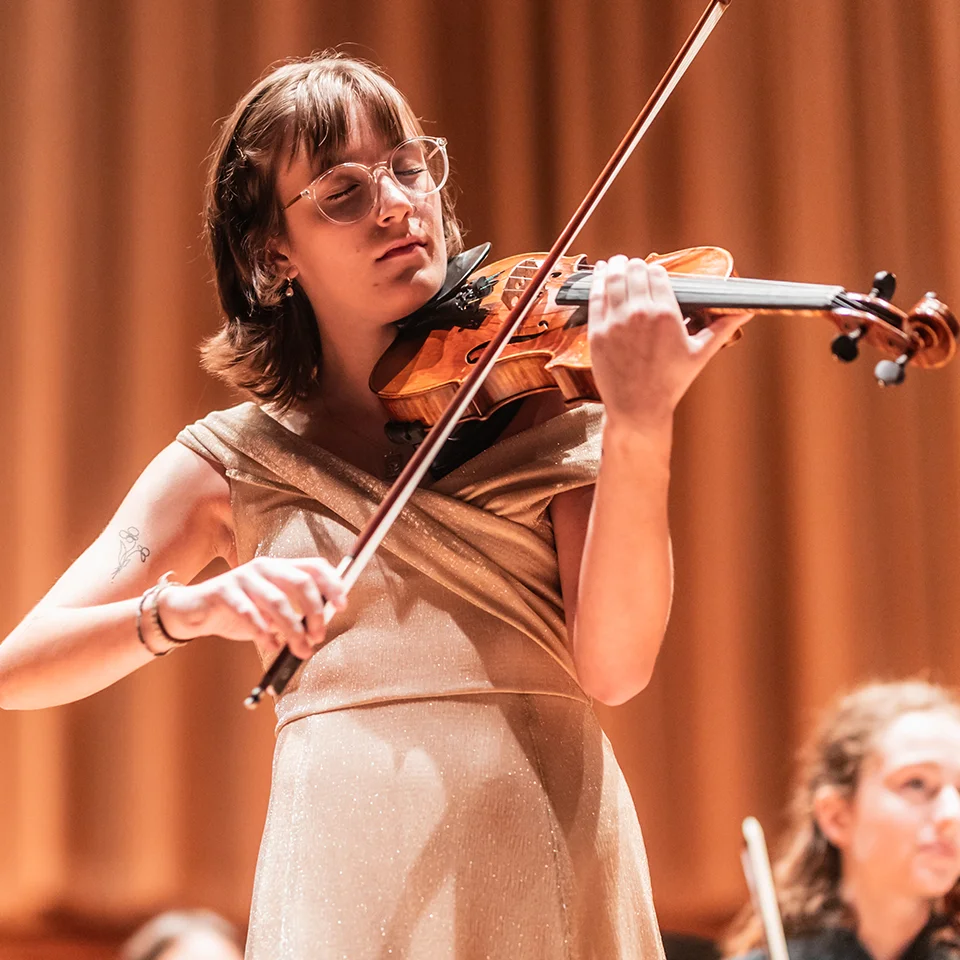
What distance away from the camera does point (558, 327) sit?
1054mm

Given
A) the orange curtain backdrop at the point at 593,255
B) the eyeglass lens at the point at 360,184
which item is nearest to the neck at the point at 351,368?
the eyeglass lens at the point at 360,184

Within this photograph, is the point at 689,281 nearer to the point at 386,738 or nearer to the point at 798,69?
the point at 386,738

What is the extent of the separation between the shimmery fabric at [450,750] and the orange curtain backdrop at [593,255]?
1.45m

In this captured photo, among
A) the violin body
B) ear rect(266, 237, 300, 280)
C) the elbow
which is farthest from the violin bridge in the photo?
the elbow

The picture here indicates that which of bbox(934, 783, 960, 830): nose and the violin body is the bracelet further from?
bbox(934, 783, 960, 830): nose

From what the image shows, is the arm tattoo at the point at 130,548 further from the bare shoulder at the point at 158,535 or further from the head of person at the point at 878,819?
the head of person at the point at 878,819

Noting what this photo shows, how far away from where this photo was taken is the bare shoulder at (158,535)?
108 cm

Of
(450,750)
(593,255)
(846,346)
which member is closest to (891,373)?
(846,346)

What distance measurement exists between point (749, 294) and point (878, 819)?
82cm

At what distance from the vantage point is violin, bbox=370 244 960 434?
0.85 meters

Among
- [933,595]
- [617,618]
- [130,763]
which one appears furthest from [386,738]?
[933,595]

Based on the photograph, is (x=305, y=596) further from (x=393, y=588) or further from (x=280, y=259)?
(x=280, y=259)

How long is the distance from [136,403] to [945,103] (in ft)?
5.47

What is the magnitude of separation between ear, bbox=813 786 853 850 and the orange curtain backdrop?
0.88 meters
